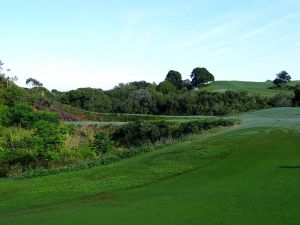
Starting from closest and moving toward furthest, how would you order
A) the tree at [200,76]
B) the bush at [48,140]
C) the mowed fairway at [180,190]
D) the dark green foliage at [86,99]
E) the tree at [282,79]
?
the mowed fairway at [180,190]
the bush at [48,140]
the dark green foliage at [86,99]
the tree at [282,79]
the tree at [200,76]

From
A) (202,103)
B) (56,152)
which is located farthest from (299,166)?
(202,103)

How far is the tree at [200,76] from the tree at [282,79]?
1661 centimetres

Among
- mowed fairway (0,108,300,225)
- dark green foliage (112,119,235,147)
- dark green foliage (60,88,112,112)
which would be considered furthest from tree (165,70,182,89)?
mowed fairway (0,108,300,225)

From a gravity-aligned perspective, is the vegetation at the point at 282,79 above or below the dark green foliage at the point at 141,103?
above

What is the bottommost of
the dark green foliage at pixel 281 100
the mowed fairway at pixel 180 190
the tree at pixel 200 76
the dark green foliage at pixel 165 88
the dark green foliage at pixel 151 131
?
the mowed fairway at pixel 180 190

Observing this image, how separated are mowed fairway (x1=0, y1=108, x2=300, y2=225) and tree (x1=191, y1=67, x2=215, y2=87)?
9924cm

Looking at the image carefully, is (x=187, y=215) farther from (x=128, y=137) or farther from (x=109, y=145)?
(x=128, y=137)

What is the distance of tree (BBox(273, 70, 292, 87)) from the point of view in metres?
115

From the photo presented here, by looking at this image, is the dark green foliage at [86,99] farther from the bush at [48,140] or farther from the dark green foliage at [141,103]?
the bush at [48,140]

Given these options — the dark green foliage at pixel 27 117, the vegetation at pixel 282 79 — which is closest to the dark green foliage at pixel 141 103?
the vegetation at pixel 282 79

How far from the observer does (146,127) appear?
3622cm

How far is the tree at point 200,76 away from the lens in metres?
121

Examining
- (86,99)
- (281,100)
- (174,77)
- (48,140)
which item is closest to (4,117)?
(48,140)

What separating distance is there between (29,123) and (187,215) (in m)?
25.6
